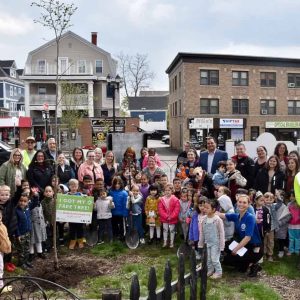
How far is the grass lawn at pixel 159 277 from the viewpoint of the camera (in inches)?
239

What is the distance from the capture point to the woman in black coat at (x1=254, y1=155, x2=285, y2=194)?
322 inches

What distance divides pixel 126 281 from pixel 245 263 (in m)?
2.05

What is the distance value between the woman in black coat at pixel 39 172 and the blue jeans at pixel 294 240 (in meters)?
4.85

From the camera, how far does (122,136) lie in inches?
590

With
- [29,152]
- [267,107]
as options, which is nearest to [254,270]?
[29,152]

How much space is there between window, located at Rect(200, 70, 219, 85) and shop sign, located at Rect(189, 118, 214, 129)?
136 inches

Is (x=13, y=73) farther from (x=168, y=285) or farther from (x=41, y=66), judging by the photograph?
(x=168, y=285)

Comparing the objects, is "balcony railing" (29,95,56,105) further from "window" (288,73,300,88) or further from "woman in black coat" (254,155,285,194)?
"woman in black coat" (254,155,285,194)

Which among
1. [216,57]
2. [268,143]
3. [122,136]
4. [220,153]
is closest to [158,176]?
[220,153]

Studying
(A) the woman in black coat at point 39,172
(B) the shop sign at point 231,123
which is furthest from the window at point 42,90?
(A) the woman in black coat at point 39,172

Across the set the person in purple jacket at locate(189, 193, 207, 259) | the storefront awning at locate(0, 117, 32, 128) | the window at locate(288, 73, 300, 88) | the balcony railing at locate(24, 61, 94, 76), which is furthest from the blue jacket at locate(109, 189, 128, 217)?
the balcony railing at locate(24, 61, 94, 76)

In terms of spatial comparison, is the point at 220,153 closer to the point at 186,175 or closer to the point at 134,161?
the point at 186,175

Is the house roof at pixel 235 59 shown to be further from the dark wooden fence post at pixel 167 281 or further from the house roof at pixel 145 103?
the house roof at pixel 145 103

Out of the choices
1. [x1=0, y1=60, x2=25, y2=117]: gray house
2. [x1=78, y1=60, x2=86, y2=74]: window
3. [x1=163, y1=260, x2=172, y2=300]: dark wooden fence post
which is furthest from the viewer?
[x1=0, y1=60, x2=25, y2=117]: gray house
